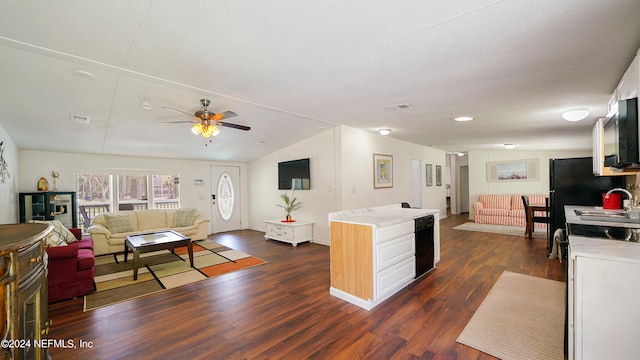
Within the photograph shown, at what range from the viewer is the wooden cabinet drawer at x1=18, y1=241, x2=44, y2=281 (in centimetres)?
136

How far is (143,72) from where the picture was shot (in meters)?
2.67

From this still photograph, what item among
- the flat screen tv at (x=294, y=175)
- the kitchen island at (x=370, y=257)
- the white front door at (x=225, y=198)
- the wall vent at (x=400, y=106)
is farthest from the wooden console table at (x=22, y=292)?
the white front door at (x=225, y=198)

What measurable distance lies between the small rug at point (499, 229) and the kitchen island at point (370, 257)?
4.69 metres

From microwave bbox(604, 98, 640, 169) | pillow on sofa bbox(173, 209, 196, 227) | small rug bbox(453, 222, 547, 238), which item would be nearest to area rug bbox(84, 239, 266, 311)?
pillow on sofa bbox(173, 209, 196, 227)

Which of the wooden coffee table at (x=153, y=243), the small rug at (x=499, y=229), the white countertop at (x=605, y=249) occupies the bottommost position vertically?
the small rug at (x=499, y=229)

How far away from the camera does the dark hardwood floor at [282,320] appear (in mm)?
2141

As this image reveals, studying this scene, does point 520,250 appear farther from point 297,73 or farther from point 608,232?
point 297,73

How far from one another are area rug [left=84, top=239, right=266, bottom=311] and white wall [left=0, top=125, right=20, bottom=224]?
145 cm

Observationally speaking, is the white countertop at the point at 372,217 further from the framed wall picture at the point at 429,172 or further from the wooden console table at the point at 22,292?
the framed wall picture at the point at 429,172

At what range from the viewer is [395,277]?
307 centimetres

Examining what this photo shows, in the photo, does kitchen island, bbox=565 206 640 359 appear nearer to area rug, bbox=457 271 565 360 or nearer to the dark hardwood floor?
area rug, bbox=457 271 565 360

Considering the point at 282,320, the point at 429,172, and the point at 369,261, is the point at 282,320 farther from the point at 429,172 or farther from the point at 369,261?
the point at 429,172

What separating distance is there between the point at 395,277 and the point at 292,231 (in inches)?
121

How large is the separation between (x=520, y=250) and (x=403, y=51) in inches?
188
